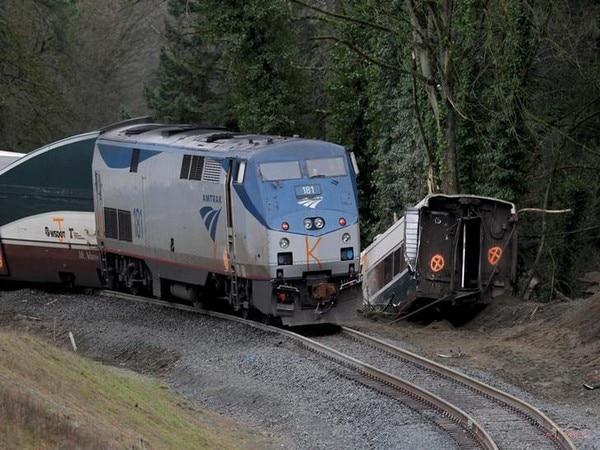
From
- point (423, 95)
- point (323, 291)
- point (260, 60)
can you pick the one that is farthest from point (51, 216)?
point (260, 60)

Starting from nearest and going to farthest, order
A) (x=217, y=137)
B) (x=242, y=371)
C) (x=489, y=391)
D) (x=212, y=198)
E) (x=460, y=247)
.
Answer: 1. (x=489, y=391)
2. (x=242, y=371)
3. (x=212, y=198)
4. (x=217, y=137)
5. (x=460, y=247)

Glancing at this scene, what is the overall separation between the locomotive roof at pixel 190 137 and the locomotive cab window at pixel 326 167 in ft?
1.77

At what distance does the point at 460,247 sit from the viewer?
22.1 metres

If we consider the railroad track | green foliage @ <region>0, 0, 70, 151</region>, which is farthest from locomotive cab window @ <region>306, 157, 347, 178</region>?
green foliage @ <region>0, 0, 70, 151</region>

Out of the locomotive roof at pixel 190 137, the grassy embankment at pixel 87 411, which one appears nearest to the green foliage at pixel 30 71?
the locomotive roof at pixel 190 137

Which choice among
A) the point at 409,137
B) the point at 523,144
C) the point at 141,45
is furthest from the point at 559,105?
the point at 141,45

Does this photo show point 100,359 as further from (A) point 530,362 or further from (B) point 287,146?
(A) point 530,362

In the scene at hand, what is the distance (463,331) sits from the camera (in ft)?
71.4

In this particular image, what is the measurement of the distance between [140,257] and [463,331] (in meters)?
6.58

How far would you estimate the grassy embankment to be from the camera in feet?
32.9

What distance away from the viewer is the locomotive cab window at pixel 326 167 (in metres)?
19.8

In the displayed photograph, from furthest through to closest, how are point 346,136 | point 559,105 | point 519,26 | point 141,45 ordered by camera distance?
point 141,45 < point 346,136 < point 559,105 < point 519,26

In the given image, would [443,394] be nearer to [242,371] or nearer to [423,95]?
[242,371]

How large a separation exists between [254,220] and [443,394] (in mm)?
5356
